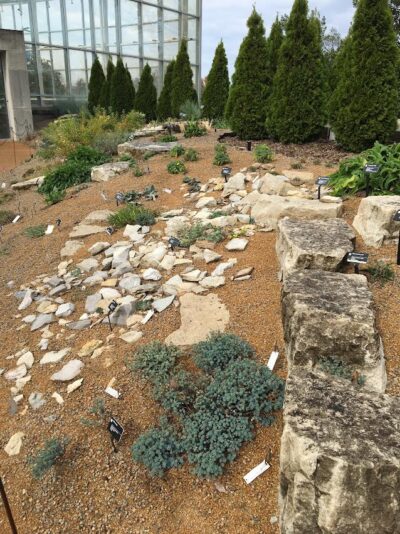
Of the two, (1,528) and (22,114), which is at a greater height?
(22,114)

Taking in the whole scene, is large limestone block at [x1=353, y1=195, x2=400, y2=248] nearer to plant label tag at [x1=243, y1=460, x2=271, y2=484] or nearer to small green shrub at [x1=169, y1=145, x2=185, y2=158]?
plant label tag at [x1=243, y1=460, x2=271, y2=484]

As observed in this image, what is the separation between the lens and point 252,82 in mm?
9312

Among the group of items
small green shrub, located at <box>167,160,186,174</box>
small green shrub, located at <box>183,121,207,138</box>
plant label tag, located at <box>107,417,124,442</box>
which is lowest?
plant label tag, located at <box>107,417,124,442</box>

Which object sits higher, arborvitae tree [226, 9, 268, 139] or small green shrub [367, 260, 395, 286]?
arborvitae tree [226, 9, 268, 139]

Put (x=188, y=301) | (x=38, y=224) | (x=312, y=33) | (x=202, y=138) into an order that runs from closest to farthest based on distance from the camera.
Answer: (x=188, y=301) → (x=38, y=224) → (x=312, y=33) → (x=202, y=138)

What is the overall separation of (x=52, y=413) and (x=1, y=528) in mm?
727

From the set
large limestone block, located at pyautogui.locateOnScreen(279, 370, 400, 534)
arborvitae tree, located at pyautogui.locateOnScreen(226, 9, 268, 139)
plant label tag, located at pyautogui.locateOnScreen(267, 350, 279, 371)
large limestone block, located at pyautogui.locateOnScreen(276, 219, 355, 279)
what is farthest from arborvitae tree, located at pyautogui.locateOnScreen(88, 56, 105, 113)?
large limestone block, located at pyautogui.locateOnScreen(279, 370, 400, 534)

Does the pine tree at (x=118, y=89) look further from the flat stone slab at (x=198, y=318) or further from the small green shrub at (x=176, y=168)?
the flat stone slab at (x=198, y=318)

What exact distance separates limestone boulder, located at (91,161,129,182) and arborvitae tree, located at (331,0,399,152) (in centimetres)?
418

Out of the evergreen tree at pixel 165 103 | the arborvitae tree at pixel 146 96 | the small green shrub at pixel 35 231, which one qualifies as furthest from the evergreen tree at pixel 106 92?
the small green shrub at pixel 35 231

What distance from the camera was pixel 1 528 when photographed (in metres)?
2.37

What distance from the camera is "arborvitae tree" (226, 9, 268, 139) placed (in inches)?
365

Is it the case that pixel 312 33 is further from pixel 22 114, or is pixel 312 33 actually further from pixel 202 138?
pixel 22 114

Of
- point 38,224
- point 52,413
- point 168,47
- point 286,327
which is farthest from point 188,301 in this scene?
point 168,47
